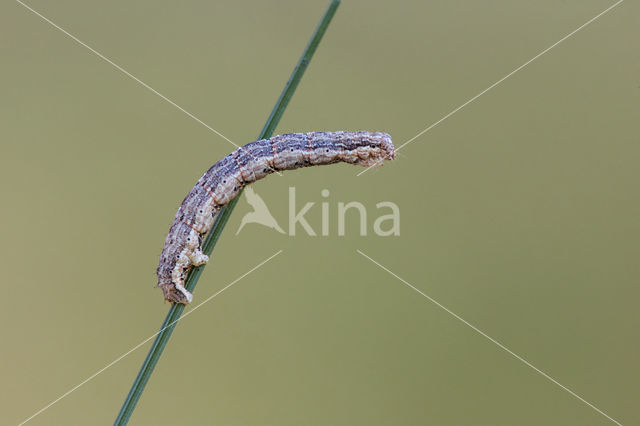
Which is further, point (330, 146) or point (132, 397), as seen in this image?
point (330, 146)

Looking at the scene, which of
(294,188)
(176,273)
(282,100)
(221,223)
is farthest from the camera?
(294,188)

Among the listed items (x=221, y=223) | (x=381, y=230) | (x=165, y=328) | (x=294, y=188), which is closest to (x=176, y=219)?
(x=221, y=223)

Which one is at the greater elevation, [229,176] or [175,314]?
[229,176]

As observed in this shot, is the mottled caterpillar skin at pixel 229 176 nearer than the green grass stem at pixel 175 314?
No

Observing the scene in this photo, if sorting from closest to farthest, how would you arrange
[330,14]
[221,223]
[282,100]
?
1. [330,14]
2. [282,100]
3. [221,223]

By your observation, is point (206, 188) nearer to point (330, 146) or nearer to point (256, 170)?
point (256, 170)

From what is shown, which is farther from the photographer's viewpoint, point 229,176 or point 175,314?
point 229,176

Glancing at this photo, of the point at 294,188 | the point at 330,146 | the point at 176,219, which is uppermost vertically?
the point at 294,188

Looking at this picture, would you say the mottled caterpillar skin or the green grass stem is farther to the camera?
the mottled caterpillar skin
